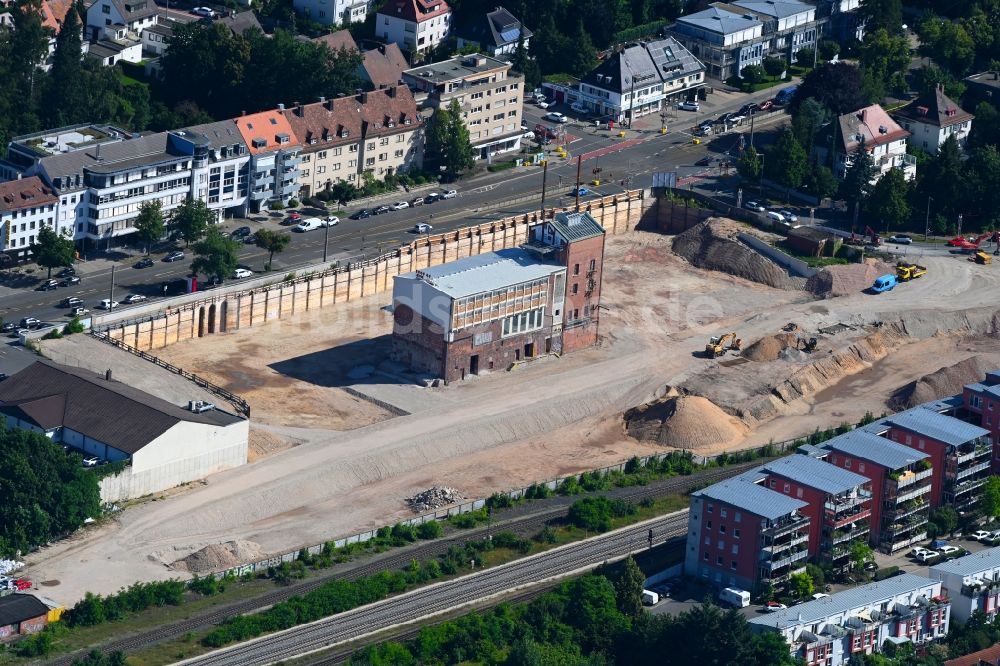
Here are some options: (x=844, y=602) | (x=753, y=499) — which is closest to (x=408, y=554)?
(x=753, y=499)

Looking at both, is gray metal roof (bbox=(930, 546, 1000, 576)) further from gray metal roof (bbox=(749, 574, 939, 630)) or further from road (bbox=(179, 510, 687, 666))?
road (bbox=(179, 510, 687, 666))

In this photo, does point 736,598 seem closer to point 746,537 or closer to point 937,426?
point 746,537

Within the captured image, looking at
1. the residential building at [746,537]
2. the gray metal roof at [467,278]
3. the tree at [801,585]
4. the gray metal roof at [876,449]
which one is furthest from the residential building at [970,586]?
the gray metal roof at [467,278]

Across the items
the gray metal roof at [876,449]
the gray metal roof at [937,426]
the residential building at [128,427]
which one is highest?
the gray metal roof at [937,426]

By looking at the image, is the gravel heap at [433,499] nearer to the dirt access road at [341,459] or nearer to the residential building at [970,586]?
the dirt access road at [341,459]

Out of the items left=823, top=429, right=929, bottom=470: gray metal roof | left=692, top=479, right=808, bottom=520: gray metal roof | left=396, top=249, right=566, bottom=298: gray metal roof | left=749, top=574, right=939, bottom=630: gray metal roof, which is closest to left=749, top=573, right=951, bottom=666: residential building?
left=749, top=574, right=939, bottom=630: gray metal roof

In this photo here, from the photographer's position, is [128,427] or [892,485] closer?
[892,485]

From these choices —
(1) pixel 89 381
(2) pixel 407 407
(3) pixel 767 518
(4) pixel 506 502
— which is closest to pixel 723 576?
(3) pixel 767 518
